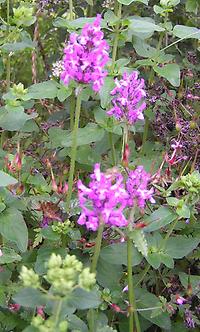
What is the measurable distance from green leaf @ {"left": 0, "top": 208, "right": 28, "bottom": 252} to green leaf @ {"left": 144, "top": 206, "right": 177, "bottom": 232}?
0.33m

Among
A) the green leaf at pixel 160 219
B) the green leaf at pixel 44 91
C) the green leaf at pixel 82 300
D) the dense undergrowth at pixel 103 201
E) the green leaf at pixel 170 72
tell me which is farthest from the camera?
the green leaf at pixel 170 72

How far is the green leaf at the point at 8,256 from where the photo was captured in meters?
1.75

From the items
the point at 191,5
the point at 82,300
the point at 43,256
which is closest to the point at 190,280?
the point at 43,256

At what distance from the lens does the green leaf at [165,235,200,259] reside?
1840 millimetres

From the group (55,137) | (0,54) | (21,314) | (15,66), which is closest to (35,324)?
(21,314)

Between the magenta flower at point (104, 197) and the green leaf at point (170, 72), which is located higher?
the magenta flower at point (104, 197)

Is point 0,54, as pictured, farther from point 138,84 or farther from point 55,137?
point 138,84

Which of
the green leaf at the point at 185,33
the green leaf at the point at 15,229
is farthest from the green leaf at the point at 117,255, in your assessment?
the green leaf at the point at 185,33

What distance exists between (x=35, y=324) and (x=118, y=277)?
0.63 meters

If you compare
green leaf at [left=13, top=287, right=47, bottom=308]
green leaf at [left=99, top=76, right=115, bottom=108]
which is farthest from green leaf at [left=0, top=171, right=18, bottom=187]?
green leaf at [left=99, top=76, right=115, bottom=108]

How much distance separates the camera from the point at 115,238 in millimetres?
1935

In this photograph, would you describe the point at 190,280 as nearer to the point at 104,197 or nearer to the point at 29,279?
the point at 104,197

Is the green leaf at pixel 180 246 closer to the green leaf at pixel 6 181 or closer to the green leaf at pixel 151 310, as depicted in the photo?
the green leaf at pixel 151 310

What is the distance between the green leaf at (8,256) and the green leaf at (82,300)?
0.44 m
